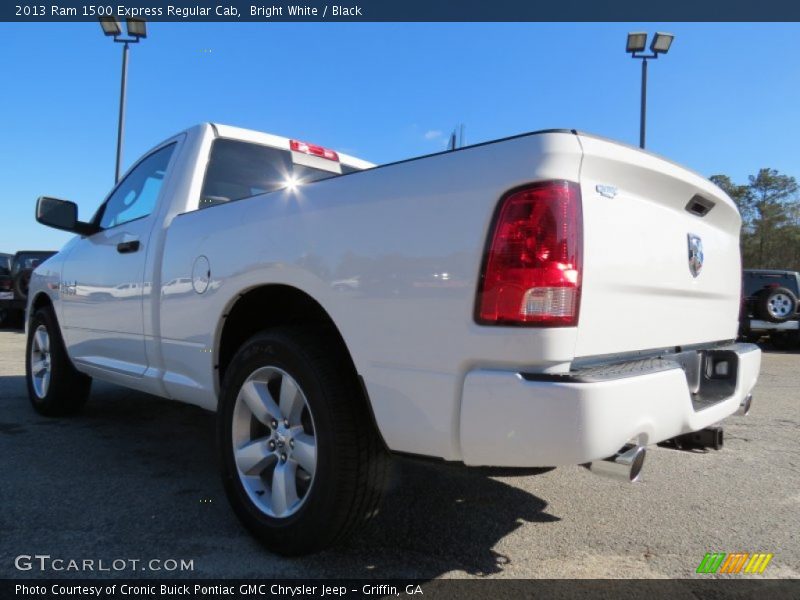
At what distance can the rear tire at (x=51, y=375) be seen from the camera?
461 cm

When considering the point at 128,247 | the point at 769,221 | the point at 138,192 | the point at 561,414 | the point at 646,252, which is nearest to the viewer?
the point at 561,414

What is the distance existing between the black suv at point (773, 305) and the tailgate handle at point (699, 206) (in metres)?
8.86

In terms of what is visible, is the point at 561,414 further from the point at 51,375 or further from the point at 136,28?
the point at 136,28

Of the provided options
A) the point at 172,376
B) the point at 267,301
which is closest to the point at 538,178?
the point at 267,301

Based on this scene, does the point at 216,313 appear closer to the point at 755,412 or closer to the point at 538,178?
the point at 538,178

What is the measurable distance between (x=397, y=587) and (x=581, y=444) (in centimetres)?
95

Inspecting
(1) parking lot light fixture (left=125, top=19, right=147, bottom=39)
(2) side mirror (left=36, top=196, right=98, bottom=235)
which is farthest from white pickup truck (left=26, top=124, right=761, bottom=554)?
(1) parking lot light fixture (left=125, top=19, right=147, bottom=39)

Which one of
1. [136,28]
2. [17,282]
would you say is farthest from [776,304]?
[17,282]

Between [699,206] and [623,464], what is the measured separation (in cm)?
130

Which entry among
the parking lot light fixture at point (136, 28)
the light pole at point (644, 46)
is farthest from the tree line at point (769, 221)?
the parking lot light fixture at point (136, 28)

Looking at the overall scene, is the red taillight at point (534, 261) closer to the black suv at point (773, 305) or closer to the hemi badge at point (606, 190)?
the hemi badge at point (606, 190)

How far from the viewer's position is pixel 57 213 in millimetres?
4059

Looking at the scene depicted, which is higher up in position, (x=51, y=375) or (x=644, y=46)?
(x=644, y=46)

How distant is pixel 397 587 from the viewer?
2172 mm
